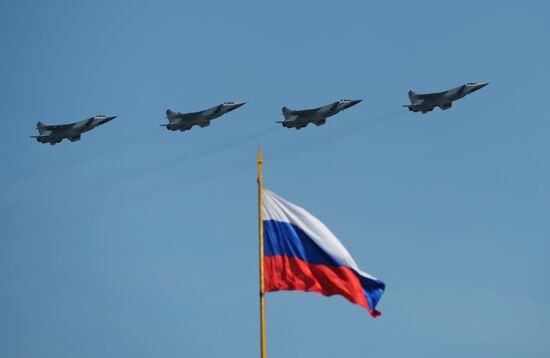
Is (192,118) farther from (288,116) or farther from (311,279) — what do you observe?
(311,279)

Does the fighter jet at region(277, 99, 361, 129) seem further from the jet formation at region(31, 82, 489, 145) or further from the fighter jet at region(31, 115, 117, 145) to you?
the fighter jet at region(31, 115, 117, 145)

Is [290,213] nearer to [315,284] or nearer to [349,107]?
[315,284]

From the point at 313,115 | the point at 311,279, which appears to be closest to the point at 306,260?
the point at 311,279

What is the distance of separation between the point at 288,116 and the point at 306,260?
6843 centimetres

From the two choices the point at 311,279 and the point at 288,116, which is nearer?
the point at 311,279

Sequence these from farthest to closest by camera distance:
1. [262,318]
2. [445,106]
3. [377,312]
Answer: [445,106], [377,312], [262,318]

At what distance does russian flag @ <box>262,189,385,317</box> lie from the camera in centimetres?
4981

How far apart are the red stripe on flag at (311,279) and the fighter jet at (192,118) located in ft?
227

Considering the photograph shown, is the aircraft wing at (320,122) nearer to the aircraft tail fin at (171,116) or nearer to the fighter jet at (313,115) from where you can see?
the fighter jet at (313,115)

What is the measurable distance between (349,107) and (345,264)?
227ft

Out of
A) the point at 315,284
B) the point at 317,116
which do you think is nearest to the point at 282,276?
the point at 315,284

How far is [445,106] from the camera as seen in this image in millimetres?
116125

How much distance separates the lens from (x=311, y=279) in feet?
165

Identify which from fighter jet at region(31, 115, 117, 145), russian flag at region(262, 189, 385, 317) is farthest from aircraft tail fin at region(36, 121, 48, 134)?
russian flag at region(262, 189, 385, 317)
